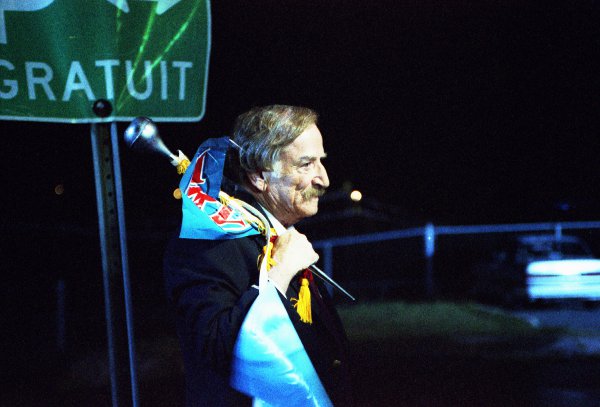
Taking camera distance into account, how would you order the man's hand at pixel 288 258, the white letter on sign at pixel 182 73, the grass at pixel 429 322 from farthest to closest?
the grass at pixel 429 322, the white letter on sign at pixel 182 73, the man's hand at pixel 288 258

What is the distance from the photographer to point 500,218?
21.8 m

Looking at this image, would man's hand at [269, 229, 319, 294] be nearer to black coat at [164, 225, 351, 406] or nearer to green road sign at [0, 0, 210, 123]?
Result: black coat at [164, 225, 351, 406]

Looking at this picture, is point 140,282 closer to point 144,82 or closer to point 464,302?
point 464,302

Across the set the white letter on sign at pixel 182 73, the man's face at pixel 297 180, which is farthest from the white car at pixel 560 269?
the man's face at pixel 297 180

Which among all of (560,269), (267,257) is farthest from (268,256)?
(560,269)

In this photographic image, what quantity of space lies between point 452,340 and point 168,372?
3.48 m

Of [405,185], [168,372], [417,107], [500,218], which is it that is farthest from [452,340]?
[405,185]

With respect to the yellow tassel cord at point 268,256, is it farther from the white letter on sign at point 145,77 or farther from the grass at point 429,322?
the grass at point 429,322

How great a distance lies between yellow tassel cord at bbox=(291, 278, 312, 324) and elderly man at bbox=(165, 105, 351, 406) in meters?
0.02

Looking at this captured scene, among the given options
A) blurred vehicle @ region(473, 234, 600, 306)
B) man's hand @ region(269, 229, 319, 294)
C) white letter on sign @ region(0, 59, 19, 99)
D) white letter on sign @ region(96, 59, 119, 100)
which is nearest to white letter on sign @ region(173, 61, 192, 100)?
white letter on sign @ region(96, 59, 119, 100)

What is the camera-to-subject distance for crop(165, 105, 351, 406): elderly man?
1.60m

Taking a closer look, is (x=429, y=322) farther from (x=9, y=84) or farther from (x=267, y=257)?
(x=267, y=257)

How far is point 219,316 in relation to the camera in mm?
1586

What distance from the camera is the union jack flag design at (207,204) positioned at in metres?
1.68
